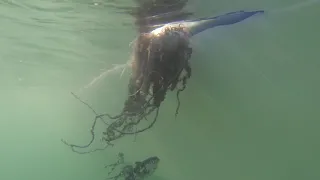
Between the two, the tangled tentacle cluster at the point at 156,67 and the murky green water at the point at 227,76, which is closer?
the tangled tentacle cluster at the point at 156,67

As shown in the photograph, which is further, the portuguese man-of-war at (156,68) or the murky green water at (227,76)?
the murky green water at (227,76)

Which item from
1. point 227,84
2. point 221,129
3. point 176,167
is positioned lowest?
point 176,167

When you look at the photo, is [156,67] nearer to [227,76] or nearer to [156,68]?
[156,68]

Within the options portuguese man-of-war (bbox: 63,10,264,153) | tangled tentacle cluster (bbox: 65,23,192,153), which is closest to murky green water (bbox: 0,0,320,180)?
portuguese man-of-war (bbox: 63,10,264,153)

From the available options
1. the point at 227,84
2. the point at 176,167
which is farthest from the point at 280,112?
the point at 176,167

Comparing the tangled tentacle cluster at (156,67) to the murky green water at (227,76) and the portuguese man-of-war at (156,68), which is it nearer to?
the portuguese man-of-war at (156,68)

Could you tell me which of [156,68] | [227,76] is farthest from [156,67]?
[227,76]

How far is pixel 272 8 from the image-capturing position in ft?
27.5

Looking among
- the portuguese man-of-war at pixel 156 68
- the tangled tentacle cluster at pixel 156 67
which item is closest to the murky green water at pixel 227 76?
the portuguese man-of-war at pixel 156 68

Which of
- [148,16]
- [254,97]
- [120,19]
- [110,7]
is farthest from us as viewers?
[254,97]

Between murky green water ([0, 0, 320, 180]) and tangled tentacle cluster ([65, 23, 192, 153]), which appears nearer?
tangled tentacle cluster ([65, 23, 192, 153])

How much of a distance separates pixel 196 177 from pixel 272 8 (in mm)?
10895

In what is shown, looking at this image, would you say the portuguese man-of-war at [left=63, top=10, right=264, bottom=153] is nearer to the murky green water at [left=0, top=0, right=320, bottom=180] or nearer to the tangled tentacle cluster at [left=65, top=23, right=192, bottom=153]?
the tangled tentacle cluster at [left=65, top=23, right=192, bottom=153]

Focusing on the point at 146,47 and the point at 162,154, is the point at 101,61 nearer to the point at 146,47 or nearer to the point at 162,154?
the point at 162,154
